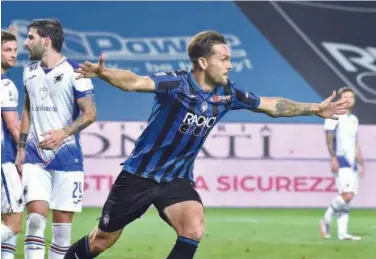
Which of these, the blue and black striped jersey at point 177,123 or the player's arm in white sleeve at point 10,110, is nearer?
the blue and black striped jersey at point 177,123

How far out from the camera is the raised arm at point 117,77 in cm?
686

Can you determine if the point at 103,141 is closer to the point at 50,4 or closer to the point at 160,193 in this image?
the point at 50,4

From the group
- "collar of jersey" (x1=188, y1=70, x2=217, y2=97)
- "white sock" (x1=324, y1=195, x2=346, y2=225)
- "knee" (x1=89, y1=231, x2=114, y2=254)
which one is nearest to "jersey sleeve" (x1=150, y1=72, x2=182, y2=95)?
"collar of jersey" (x1=188, y1=70, x2=217, y2=97)

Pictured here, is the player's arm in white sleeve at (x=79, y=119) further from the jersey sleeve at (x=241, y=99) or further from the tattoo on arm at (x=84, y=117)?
the jersey sleeve at (x=241, y=99)

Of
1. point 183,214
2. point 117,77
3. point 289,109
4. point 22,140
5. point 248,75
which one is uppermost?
point 117,77

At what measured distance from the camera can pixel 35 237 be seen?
862 centimetres

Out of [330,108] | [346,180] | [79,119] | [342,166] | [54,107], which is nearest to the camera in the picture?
[330,108]

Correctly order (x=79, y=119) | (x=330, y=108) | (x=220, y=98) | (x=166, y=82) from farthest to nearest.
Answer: (x=79, y=119) → (x=330, y=108) → (x=220, y=98) → (x=166, y=82)

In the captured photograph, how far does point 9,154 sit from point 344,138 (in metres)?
6.52

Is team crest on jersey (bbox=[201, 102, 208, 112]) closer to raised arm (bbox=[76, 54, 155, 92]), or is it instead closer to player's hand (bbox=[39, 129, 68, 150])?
raised arm (bbox=[76, 54, 155, 92])

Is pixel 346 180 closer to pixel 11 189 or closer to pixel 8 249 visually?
pixel 8 249

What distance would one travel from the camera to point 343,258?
39.0 ft

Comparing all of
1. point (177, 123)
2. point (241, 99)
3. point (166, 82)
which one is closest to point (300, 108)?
point (241, 99)

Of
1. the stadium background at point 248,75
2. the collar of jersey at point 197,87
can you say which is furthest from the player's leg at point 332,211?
the collar of jersey at point 197,87
